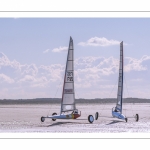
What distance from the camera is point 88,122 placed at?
22.6m

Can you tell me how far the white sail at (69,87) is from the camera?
2212cm

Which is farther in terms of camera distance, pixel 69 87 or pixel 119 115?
pixel 119 115

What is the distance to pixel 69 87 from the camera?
22.6 meters

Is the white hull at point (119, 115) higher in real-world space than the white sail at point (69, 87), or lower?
lower

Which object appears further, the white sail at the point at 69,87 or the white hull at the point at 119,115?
the white hull at the point at 119,115

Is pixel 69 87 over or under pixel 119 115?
over

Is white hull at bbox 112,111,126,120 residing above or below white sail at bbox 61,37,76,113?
below

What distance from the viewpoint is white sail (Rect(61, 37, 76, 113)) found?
871 inches

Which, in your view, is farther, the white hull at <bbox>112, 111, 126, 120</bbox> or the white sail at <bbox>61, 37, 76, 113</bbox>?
the white hull at <bbox>112, 111, 126, 120</bbox>
